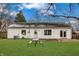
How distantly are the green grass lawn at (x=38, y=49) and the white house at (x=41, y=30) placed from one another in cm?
7

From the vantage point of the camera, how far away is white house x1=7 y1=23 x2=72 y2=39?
3.65m

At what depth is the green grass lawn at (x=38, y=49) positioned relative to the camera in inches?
142

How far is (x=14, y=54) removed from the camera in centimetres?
362

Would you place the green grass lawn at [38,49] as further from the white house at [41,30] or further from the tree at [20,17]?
the tree at [20,17]

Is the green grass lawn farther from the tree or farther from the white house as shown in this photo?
the tree

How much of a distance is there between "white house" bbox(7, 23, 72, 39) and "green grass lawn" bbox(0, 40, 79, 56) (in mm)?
69

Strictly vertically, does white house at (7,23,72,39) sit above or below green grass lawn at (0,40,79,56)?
above

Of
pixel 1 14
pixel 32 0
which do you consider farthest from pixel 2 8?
pixel 32 0

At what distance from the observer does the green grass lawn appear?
361cm

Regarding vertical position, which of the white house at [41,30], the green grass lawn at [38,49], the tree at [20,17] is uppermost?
the tree at [20,17]

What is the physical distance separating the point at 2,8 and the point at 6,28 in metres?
0.20

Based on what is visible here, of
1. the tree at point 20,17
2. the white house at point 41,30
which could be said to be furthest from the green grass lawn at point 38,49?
the tree at point 20,17

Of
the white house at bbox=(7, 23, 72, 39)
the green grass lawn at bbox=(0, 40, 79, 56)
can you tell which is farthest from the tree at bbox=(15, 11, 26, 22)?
the green grass lawn at bbox=(0, 40, 79, 56)

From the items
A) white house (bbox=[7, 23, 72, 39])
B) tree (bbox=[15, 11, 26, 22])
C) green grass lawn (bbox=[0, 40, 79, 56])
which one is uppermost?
tree (bbox=[15, 11, 26, 22])
